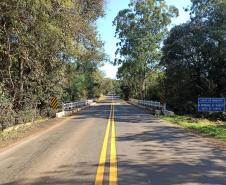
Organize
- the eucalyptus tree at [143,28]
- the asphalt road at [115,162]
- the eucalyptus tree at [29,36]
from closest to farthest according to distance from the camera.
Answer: the asphalt road at [115,162]
the eucalyptus tree at [29,36]
the eucalyptus tree at [143,28]

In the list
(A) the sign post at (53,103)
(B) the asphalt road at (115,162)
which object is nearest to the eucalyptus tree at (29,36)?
(A) the sign post at (53,103)

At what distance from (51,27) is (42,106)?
48.5ft

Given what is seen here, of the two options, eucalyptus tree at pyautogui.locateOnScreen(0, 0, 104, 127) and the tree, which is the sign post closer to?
eucalyptus tree at pyautogui.locateOnScreen(0, 0, 104, 127)

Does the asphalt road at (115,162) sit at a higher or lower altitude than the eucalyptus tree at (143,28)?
lower

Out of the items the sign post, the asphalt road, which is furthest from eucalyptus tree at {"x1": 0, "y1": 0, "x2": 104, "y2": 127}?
the asphalt road

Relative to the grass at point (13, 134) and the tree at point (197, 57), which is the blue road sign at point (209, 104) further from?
the tree at point (197, 57)

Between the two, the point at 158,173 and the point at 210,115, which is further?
the point at 210,115

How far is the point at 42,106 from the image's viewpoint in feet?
107

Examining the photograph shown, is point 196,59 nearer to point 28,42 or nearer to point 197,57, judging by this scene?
point 197,57

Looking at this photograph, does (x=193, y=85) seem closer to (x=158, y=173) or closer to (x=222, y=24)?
(x=222, y=24)

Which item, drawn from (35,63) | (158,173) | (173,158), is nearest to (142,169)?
(158,173)

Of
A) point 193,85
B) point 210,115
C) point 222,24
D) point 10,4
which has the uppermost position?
point 222,24

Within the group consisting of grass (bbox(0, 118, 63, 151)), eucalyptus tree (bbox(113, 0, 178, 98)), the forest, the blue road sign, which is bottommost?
grass (bbox(0, 118, 63, 151))

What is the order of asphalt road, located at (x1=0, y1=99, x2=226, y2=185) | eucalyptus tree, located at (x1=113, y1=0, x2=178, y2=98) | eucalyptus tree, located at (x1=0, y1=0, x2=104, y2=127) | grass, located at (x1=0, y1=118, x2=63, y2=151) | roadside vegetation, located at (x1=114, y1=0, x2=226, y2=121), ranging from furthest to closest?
eucalyptus tree, located at (x1=113, y1=0, x2=178, y2=98), roadside vegetation, located at (x1=114, y1=0, x2=226, y2=121), eucalyptus tree, located at (x1=0, y1=0, x2=104, y2=127), grass, located at (x1=0, y1=118, x2=63, y2=151), asphalt road, located at (x1=0, y1=99, x2=226, y2=185)
